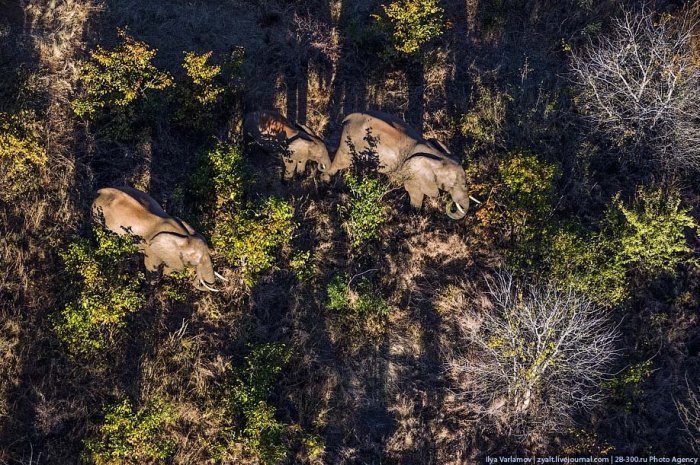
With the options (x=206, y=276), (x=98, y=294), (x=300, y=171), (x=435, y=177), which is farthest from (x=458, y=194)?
(x=98, y=294)

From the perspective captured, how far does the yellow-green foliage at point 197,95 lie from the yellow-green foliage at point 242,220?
184 centimetres

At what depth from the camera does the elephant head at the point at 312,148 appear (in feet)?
50.4

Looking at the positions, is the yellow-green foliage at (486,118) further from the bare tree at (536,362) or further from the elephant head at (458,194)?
the bare tree at (536,362)

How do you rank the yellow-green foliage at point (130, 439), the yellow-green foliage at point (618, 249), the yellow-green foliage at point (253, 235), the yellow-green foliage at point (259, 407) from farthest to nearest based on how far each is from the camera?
1. the yellow-green foliage at point (618, 249)
2. the yellow-green foliage at point (253, 235)
3. the yellow-green foliage at point (259, 407)
4. the yellow-green foliage at point (130, 439)

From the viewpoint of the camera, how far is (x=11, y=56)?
16844 mm

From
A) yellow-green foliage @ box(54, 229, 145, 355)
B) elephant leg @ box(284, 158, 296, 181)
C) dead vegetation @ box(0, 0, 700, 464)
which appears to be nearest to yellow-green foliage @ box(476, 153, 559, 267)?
dead vegetation @ box(0, 0, 700, 464)

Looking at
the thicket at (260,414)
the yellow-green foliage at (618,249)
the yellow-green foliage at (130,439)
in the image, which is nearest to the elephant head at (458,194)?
the yellow-green foliage at (618,249)

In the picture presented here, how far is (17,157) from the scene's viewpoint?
1384 cm

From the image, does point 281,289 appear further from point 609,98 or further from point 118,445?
point 609,98

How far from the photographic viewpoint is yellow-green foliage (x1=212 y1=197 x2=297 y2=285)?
Result: 43.7 ft

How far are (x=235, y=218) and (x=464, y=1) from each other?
11907 millimetres

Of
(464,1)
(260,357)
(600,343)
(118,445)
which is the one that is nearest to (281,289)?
(260,357)

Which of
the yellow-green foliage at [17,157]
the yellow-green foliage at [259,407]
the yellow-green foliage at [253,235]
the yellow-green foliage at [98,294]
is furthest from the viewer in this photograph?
the yellow-green foliage at [17,157]

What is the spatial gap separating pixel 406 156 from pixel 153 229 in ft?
19.1
